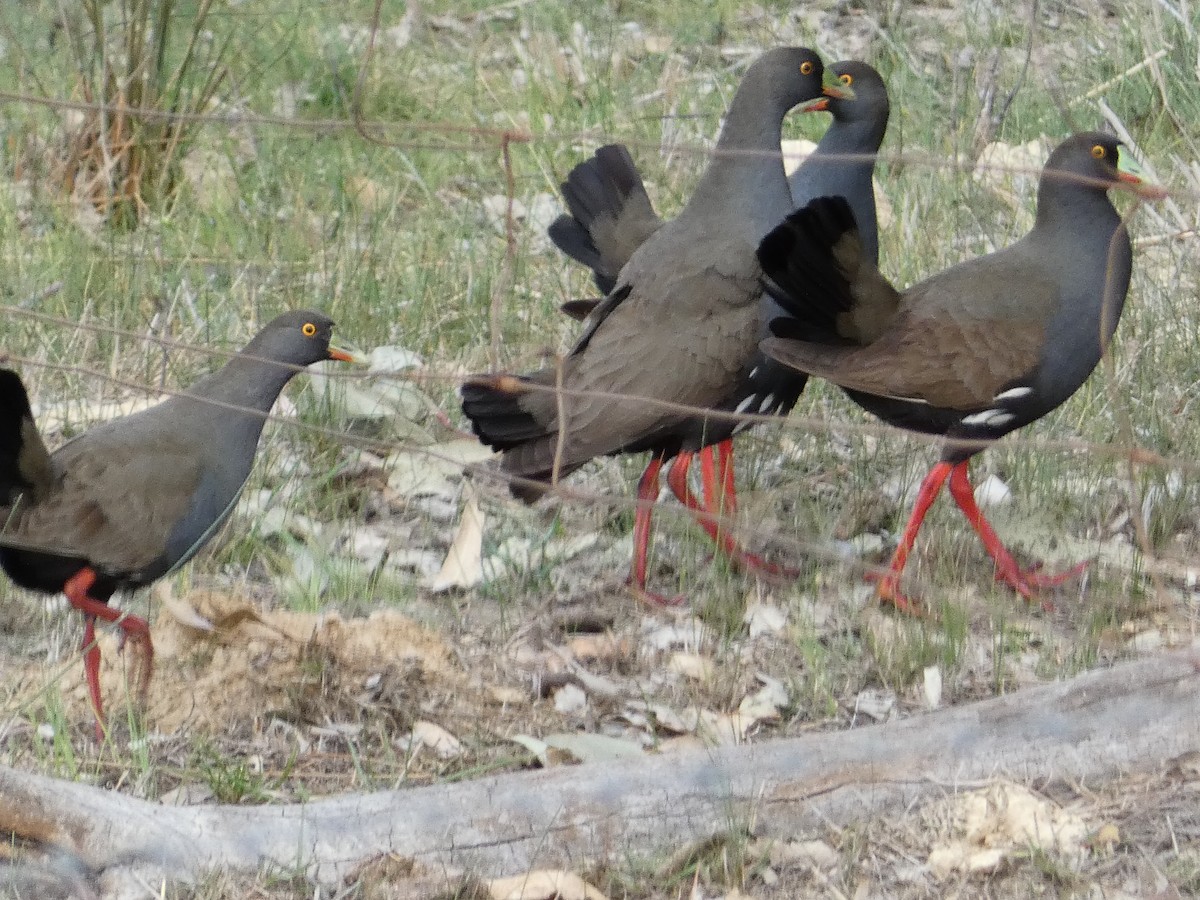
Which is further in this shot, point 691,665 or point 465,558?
point 465,558

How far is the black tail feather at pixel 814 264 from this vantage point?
4.08 m

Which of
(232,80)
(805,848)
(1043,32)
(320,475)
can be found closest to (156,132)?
(232,80)

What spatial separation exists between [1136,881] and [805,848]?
0.56 metres

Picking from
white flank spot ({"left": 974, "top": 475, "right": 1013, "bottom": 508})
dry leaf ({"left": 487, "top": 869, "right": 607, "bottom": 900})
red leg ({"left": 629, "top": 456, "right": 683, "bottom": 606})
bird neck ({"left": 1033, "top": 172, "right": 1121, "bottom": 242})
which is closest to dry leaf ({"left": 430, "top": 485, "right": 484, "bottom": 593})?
red leg ({"left": 629, "top": 456, "right": 683, "bottom": 606})

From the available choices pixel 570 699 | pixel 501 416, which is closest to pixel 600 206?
pixel 501 416

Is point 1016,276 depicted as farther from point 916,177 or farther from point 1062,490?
point 916,177

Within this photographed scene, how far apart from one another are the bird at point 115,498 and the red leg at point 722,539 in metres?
1.13

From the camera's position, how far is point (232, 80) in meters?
6.67

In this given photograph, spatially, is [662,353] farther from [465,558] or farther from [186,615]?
[186,615]

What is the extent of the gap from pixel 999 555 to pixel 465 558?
1.35 m

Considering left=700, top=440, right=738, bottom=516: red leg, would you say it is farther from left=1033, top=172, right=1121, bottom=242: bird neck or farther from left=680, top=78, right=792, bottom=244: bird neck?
left=1033, top=172, right=1121, bottom=242: bird neck

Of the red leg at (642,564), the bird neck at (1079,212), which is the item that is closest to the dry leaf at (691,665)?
the red leg at (642,564)

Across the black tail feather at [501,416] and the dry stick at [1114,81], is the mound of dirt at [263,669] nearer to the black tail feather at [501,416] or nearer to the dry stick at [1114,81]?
the black tail feather at [501,416]

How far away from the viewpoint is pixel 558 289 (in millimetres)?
5879
